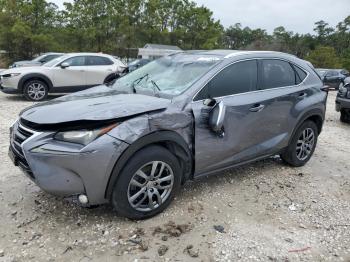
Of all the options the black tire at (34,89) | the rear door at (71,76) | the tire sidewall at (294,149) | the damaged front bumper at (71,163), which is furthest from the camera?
the rear door at (71,76)

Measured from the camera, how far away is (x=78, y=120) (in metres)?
3.11

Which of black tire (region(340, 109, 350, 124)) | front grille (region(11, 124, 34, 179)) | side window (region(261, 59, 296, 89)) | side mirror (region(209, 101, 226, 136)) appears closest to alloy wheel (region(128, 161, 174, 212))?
side mirror (region(209, 101, 226, 136))

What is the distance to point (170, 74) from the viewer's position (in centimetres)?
426

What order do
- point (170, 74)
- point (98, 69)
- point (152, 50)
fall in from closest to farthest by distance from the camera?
point (170, 74) → point (98, 69) → point (152, 50)

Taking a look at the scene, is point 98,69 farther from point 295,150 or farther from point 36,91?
point 295,150

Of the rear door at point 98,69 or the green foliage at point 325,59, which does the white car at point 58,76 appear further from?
the green foliage at point 325,59

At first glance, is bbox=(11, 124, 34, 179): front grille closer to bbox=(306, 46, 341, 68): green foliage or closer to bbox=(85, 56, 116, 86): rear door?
bbox=(85, 56, 116, 86): rear door

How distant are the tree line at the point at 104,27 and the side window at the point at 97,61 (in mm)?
22248

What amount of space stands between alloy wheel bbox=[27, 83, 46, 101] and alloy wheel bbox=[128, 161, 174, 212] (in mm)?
8300

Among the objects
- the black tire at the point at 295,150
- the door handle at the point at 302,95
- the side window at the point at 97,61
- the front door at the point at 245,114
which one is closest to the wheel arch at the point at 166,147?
the front door at the point at 245,114

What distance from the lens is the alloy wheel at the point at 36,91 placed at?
10680 mm

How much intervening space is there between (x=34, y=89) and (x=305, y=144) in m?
8.20

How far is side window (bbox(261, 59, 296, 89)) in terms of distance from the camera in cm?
456

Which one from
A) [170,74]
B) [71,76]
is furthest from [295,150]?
[71,76]
